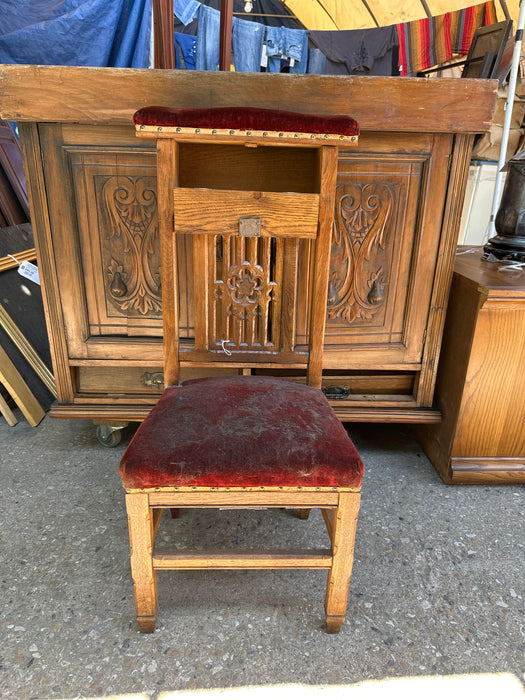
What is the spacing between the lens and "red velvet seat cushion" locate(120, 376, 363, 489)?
35.8 inches

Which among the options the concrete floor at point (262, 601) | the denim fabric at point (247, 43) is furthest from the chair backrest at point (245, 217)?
the denim fabric at point (247, 43)

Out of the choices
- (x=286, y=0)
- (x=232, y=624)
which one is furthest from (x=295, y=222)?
(x=286, y=0)

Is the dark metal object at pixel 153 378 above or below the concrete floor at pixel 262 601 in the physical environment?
above

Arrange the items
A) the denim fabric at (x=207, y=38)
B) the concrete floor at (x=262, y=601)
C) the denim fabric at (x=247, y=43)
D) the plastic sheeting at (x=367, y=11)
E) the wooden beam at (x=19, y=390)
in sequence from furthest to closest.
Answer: the plastic sheeting at (x=367, y=11)
the denim fabric at (x=247, y=43)
the denim fabric at (x=207, y=38)
the wooden beam at (x=19, y=390)
the concrete floor at (x=262, y=601)

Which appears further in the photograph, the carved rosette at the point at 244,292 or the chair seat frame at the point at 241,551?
the carved rosette at the point at 244,292

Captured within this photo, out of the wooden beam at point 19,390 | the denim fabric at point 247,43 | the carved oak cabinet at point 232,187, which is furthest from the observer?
the denim fabric at point 247,43

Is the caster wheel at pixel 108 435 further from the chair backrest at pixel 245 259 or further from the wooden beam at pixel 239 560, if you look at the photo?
the wooden beam at pixel 239 560

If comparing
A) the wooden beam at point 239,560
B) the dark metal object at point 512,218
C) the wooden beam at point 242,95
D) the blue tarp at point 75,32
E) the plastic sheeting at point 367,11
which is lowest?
the wooden beam at point 239,560

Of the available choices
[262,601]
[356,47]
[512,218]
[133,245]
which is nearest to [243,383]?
[262,601]

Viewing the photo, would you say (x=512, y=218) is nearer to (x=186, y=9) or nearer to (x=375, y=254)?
(x=375, y=254)

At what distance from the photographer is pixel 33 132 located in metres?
1.40

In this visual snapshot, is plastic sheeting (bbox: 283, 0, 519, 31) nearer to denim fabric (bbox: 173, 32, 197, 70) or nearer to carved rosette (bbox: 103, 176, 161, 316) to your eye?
denim fabric (bbox: 173, 32, 197, 70)

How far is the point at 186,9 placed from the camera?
11.8 feet

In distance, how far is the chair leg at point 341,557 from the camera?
976 millimetres
